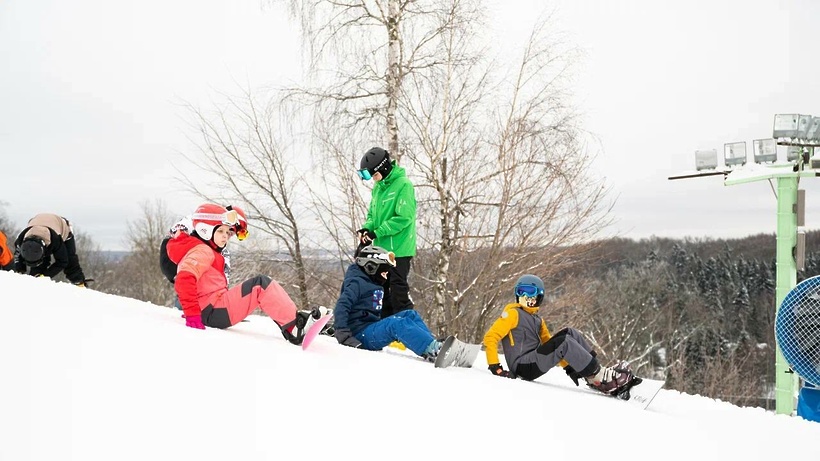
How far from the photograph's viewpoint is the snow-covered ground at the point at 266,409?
7.36 ft

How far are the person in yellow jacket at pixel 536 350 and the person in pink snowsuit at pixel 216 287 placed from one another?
1.52m

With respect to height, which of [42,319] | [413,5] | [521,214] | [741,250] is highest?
[413,5]

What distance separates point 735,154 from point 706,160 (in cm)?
57

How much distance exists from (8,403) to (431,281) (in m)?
8.64

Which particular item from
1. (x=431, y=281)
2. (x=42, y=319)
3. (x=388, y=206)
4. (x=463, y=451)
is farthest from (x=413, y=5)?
(x=463, y=451)

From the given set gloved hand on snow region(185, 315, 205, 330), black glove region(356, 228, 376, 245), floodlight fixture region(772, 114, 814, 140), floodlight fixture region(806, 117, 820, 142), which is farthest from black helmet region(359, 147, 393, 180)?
floodlight fixture region(806, 117, 820, 142)

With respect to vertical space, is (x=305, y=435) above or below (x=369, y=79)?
below

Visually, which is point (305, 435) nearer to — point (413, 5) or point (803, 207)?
point (413, 5)

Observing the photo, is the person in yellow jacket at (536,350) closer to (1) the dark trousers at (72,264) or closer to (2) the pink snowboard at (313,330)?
(2) the pink snowboard at (313,330)

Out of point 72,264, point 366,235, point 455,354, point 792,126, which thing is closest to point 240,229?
point 366,235

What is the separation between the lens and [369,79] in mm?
11172

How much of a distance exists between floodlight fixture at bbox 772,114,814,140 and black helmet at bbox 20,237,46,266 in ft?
42.2

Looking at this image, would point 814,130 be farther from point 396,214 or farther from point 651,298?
point 651,298

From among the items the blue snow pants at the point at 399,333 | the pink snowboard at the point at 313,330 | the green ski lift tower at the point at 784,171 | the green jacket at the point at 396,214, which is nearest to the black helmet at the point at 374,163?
the green jacket at the point at 396,214
